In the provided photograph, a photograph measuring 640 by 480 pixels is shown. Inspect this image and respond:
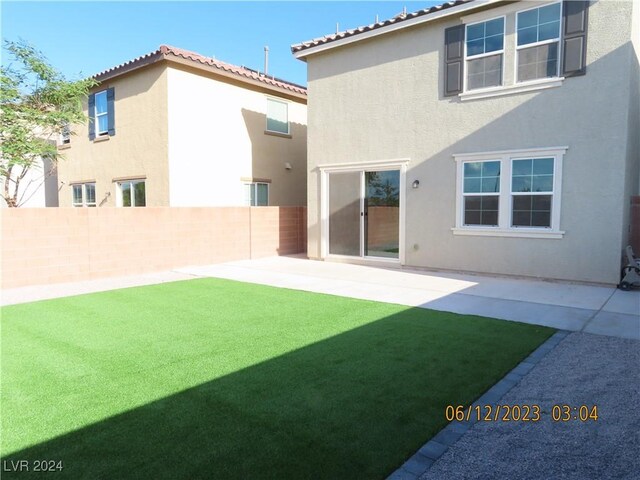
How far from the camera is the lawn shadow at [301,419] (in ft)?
9.16

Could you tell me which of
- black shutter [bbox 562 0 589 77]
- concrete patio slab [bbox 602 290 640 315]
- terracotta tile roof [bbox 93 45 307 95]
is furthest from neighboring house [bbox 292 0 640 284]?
terracotta tile roof [bbox 93 45 307 95]

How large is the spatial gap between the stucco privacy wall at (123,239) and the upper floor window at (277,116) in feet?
12.5

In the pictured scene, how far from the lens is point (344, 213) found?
40.8 ft

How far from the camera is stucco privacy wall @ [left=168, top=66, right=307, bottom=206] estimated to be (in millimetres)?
13453

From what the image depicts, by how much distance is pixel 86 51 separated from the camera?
13.5 metres

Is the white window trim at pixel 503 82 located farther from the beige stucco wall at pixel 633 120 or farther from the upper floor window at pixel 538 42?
the beige stucco wall at pixel 633 120

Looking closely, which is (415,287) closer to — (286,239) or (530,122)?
(530,122)

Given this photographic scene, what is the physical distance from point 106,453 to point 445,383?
9.22ft

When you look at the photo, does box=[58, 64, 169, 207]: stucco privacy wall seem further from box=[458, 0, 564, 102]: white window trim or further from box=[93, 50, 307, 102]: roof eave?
box=[458, 0, 564, 102]: white window trim

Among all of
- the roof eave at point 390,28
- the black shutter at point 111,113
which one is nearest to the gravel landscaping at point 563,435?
the roof eave at point 390,28

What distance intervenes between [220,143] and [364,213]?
5.72 metres

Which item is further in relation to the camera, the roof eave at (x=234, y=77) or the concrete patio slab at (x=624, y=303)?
the roof eave at (x=234, y=77)

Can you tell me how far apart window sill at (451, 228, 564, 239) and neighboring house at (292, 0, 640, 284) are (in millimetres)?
29

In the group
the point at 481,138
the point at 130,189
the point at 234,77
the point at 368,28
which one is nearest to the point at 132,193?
the point at 130,189
